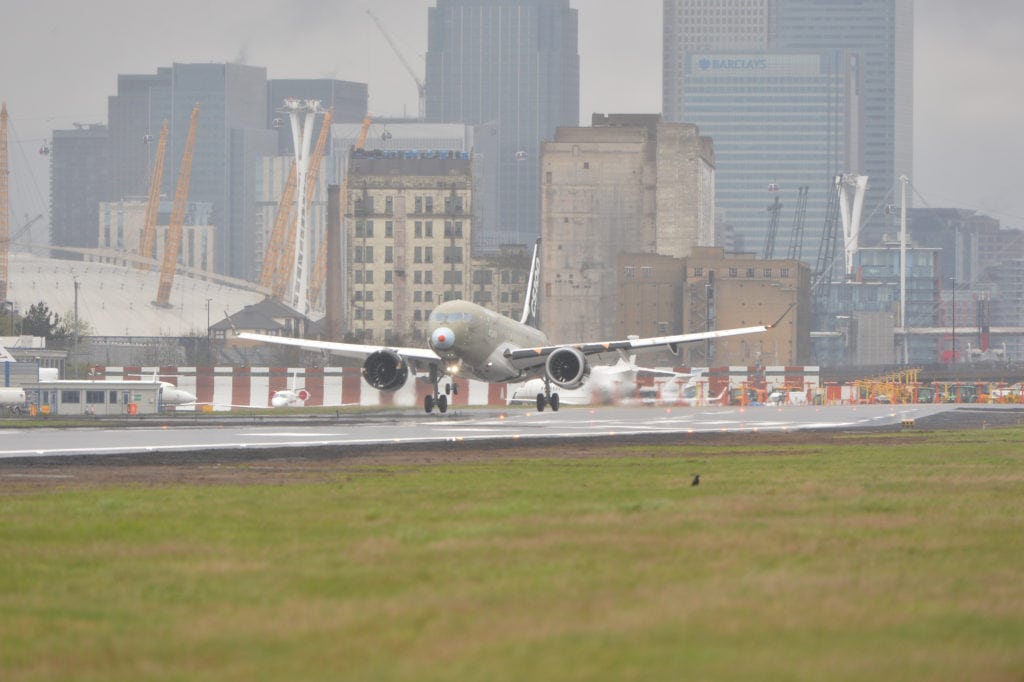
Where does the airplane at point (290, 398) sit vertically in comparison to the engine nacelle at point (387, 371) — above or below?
below

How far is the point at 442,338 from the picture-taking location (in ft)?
269

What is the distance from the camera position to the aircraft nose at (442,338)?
8200 centimetres

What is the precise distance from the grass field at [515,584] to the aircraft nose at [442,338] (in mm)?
46021

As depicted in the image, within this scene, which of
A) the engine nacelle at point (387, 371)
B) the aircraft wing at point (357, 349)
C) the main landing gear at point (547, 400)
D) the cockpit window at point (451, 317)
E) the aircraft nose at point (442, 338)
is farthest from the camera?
the main landing gear at point (547, 400)

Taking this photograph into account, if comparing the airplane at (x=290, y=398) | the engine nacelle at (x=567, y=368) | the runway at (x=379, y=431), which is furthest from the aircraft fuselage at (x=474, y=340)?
the airplane at (x=290, y=398)

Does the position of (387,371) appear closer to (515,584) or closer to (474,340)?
(474,340)

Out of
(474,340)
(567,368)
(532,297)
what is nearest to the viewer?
(474,340)

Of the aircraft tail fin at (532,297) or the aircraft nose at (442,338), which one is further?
the aircraft tail fin at (532,297)

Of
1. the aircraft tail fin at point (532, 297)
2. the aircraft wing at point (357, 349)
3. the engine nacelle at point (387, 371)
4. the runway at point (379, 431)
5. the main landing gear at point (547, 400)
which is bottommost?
the runway at point (379, 431)

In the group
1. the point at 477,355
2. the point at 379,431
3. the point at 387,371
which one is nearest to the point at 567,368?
the point at 477,355

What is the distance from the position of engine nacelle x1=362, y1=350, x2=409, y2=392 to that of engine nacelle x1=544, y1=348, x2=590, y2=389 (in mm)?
7151

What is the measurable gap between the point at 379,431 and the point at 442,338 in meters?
6.85

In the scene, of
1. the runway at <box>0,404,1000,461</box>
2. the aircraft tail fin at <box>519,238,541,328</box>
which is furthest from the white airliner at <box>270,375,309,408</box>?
the runway at <box>0,404,1000,461</box>

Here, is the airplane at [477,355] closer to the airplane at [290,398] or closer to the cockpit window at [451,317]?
the cockpit window at [451,317]
